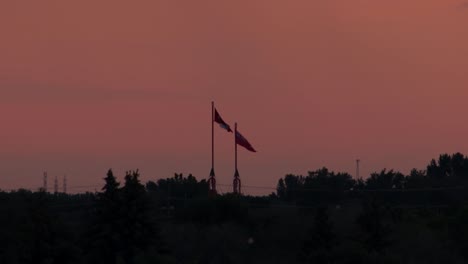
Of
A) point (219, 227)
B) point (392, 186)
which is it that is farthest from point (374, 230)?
point (392, 186)

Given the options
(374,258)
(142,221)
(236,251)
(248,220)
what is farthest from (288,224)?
(142,221)

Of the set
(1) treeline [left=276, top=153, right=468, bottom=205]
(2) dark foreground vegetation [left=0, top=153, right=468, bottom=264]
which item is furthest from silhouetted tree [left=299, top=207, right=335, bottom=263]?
(1) treeline [left=276, top=153, right=468, bottom=205]

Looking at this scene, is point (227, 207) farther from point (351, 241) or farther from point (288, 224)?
point (351, 241)

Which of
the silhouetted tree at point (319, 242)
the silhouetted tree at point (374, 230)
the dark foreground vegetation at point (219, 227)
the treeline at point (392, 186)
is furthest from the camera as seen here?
the treeline at point (392, 186)

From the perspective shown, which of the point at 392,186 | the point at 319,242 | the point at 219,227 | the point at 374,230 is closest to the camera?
the point at 319,242

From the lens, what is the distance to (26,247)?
70.2 m

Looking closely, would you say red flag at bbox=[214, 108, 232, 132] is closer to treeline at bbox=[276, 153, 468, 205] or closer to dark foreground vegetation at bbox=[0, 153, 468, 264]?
dark foreground vegetation at bbox=[0, 153, 468, 264]

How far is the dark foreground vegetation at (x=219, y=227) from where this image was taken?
71.8m

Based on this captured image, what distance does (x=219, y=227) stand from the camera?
90625 millimetres

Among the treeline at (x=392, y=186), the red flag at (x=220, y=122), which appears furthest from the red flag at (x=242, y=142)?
the treeline at (x=392, y=186)

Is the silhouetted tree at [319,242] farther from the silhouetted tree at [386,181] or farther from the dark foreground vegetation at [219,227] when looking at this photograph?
the silhouetted tree at [386,181]

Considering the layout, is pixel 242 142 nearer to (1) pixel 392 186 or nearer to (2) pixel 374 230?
(2) pixel 374 230

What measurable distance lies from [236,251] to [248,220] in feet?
27.3

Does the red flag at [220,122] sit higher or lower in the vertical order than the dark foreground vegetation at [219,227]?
higher
